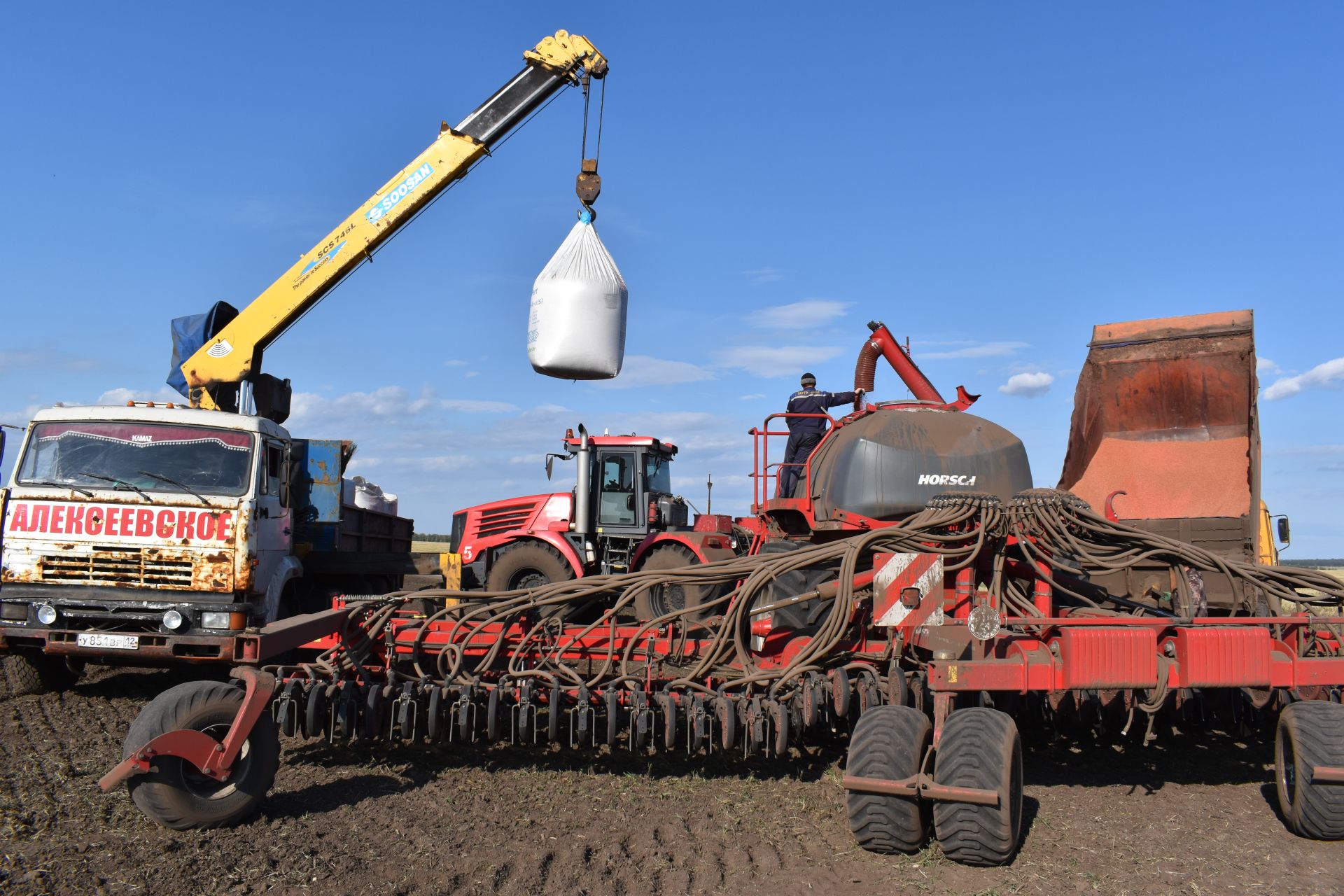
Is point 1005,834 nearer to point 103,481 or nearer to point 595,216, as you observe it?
point 595,216

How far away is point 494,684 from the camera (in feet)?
19.7

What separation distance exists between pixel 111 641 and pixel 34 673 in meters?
1.51

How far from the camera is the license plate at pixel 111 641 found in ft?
23.6

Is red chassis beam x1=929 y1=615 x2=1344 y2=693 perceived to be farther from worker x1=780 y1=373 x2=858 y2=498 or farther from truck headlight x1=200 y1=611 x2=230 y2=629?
truck headlight x1=200 y1=611 x2=230 y2=629

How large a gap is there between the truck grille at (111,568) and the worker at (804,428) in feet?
17.1

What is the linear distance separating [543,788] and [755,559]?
6.20ft

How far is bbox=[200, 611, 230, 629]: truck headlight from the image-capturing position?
7.46m

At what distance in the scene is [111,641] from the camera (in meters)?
7.21

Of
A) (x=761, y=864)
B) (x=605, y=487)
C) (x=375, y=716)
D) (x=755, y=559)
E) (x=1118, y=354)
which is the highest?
(x=1118, y=354)

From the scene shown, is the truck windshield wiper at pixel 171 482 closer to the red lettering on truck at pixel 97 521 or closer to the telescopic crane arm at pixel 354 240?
the red lettering on truck at pixel 97 521

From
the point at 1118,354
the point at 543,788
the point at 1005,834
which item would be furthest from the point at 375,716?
the point at 1118,354

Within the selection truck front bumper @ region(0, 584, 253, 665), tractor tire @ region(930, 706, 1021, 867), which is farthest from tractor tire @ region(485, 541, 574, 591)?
tractor tire @ region(930, 706, 1021, 867)

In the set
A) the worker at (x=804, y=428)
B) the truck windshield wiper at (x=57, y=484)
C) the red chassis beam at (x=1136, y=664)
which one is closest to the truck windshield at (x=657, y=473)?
the worker at (x=804, y=428)

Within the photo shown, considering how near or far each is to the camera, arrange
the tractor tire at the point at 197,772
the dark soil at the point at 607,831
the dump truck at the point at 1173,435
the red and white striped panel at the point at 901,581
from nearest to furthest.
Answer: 1. the dark soil at the point at 607,831
2. the tractor tire at the point at 197,772
3. the red and white striped panel at the point at 901,581
4. the dump truck at the point at 1173,435
